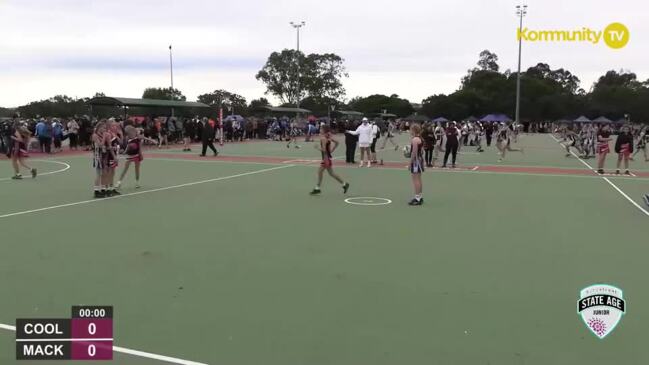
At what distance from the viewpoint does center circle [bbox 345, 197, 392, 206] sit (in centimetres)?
1191

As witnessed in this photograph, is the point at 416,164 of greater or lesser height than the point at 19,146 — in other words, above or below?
below

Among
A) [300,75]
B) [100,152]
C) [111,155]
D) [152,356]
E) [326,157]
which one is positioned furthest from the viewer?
[300,75]

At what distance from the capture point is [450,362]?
4.27 meters

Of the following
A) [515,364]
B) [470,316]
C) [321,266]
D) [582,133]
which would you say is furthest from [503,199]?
[582,133]

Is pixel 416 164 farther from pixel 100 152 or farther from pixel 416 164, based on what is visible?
pixel 100 152

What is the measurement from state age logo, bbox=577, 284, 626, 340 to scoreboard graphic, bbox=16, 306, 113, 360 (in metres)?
4.01

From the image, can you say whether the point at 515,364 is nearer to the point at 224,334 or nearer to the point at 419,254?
the point at 224,334

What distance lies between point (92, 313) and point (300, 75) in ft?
322

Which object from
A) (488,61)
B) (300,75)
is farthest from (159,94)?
(488,61)

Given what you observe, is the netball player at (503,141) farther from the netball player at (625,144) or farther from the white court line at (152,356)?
the white court line at (152,356)

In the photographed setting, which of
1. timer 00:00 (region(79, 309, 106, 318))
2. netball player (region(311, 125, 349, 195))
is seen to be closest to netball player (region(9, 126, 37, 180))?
netball player (region(311, 125, 349, 195))

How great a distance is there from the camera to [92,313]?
200 inches

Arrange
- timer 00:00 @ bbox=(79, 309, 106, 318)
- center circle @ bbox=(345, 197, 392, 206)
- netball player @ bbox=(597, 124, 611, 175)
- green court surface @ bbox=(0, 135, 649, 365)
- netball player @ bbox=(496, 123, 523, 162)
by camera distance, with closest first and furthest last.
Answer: green court surface @ bbox=(0, 135, 649, 365), timer 00:00 @ bbox=(79, 309, 106, 318), center circle @ bbox=(345, 197, 392, 206), netball player @ bbox=(597, 124, 611, 175), netball player @ bbox=(496, 123, 523, 162)

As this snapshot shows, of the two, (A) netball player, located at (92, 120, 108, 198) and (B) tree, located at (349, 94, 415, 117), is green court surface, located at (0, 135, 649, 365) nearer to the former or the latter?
(A) netball player, located at (92, 120, 108, 198)
